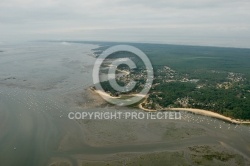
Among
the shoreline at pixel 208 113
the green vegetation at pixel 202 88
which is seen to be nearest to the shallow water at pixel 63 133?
the shoreline at pixel 208 113

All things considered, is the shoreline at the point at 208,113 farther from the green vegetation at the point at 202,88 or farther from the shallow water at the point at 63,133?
the shallow water at the point at 63,133

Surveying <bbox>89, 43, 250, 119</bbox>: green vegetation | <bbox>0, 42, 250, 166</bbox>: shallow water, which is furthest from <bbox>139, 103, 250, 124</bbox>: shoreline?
<bbox>0, 42, 250, 166</bbox>: shallow water

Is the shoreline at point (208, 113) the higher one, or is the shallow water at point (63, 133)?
the shoreline at point (208, 113)

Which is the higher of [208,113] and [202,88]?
[202,88]

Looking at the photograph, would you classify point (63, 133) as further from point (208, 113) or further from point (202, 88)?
point (202, 88)

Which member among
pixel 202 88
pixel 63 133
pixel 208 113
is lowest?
pixel 63 133

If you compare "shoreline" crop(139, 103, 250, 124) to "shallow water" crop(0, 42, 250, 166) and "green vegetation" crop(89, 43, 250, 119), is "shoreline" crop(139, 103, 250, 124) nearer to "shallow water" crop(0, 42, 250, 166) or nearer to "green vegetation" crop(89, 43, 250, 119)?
"green vegetation" crop(89, 43, 250, 119)

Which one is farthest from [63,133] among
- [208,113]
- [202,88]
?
[202,88]

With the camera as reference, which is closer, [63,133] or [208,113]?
[63,133]

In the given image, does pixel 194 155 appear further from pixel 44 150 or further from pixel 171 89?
pixel 171 89

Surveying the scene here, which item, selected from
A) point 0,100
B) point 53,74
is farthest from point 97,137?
point 53,74

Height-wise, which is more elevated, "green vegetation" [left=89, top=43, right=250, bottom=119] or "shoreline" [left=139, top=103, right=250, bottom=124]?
"green vegetation" [left=89, top=43, right=250, bottom=119]
